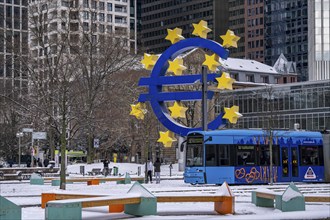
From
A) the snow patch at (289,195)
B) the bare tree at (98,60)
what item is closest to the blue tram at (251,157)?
the bare tree at (98,60)

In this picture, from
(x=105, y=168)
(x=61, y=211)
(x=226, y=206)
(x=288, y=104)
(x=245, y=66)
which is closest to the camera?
(x=61, y=211)

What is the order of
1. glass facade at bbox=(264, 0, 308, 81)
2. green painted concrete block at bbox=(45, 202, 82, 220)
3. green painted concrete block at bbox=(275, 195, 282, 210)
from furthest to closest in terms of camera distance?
glass facade at bbox=(264, 0, 308, 81)
green painted concrete block at bbox=(275, 195, 282, 210)
green painted concrete block at bbox=(45, 202, 82, 220)

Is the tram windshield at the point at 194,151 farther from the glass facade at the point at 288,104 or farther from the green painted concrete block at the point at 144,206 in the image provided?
the glass facade at the point at 288,104

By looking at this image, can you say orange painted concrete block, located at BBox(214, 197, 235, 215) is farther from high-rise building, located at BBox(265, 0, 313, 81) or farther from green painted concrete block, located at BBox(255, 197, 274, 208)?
high-rise building, located at BBox(265, 0, 313, 81)

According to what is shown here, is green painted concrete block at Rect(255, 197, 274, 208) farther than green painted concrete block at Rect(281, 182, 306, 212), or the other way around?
green painted concrete block at Rect(255, 197, 274, 208)

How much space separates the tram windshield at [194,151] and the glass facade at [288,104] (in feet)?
170

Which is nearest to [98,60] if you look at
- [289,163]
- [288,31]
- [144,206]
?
[289,163]

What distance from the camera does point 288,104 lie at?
104m

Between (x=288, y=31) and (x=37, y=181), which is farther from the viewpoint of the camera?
(x=288, y=31)

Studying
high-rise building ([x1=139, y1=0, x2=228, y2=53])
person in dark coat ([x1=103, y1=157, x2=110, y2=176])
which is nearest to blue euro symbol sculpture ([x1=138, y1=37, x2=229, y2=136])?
person in dark coat ([x1=103, y1=157, x2=110, y2=176])

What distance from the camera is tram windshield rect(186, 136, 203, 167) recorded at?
42312 millimetres

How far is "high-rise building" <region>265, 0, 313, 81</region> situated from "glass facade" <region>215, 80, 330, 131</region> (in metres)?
64.7

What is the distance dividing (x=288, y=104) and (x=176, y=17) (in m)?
89.6

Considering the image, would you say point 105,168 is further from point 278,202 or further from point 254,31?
point 254,31
